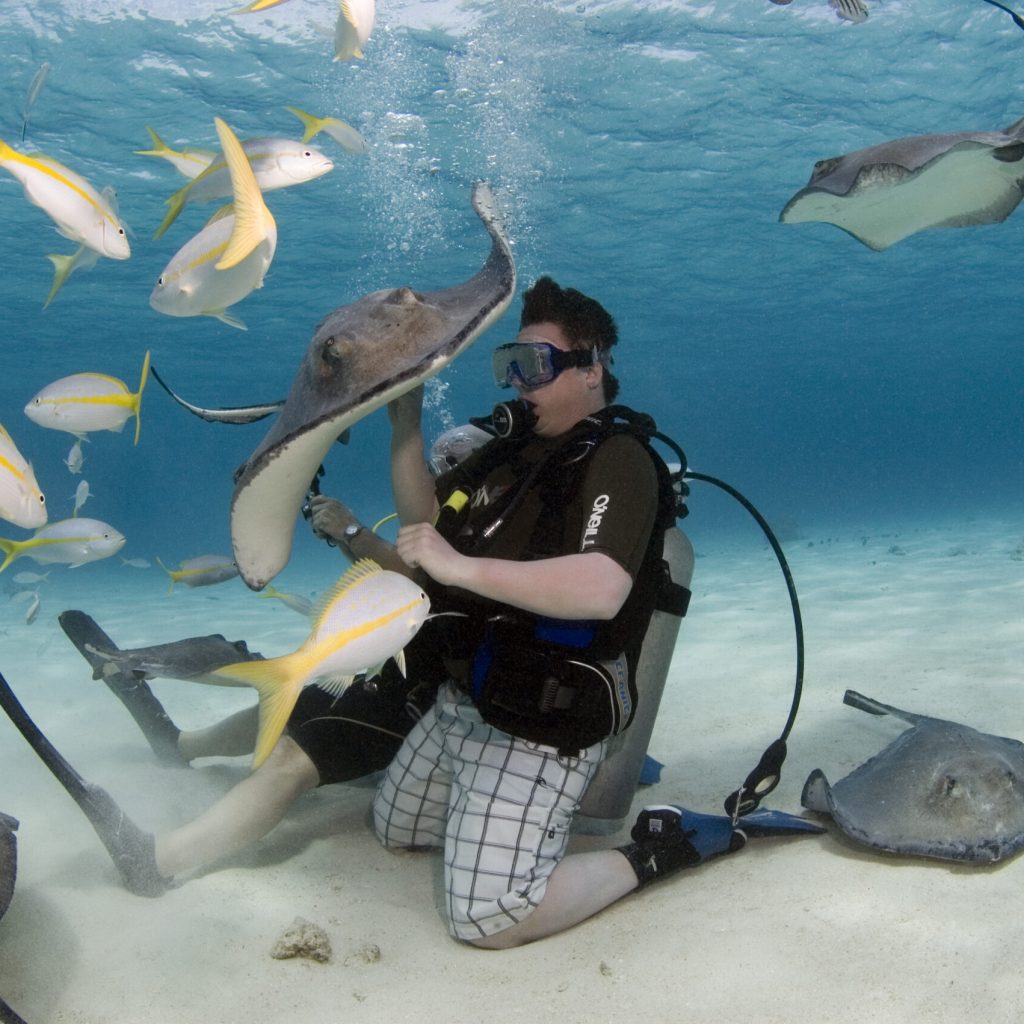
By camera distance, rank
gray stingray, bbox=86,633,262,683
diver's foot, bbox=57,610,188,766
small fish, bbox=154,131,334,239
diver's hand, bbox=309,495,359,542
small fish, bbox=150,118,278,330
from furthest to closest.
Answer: diver's foot, bbox=57,610,188,766, gray stingray, bbox=86,633,262,683, diver's hand, bbox=309,495,359,542, small fish, bbox=154,131,334,239, small fish, bbox=150,118,278,330

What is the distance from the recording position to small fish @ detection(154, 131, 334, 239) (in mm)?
3236

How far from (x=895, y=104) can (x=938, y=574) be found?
11502 millimetres

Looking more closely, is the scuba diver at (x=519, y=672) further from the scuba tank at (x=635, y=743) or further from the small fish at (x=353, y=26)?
the small fish at (x=353, y=26)

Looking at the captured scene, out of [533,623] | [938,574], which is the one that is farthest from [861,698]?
[938,574]

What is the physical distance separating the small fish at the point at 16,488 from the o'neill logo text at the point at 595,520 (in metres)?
2.13

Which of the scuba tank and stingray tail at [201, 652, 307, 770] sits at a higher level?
stingray tail at [201, 652, 307, 770]

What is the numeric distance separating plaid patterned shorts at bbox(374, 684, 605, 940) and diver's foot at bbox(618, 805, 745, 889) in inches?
12.8

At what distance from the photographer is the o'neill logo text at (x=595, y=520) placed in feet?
9.23

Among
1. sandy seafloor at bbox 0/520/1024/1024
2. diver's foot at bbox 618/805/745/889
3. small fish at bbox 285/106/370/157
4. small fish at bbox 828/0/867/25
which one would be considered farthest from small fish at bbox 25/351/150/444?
small fish at bbox 828/0/867/25

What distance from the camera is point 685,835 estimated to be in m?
3.25

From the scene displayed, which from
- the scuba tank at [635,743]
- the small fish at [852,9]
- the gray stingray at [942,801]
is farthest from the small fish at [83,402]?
the small fish at [852,9]

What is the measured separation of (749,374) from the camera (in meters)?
59.5

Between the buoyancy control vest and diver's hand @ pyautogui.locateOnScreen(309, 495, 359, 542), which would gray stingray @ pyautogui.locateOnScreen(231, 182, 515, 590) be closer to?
diver's hand @ pyautogui.locateOnScreen(309, 495, 359, 542)

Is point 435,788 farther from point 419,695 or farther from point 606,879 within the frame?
point 606,879
